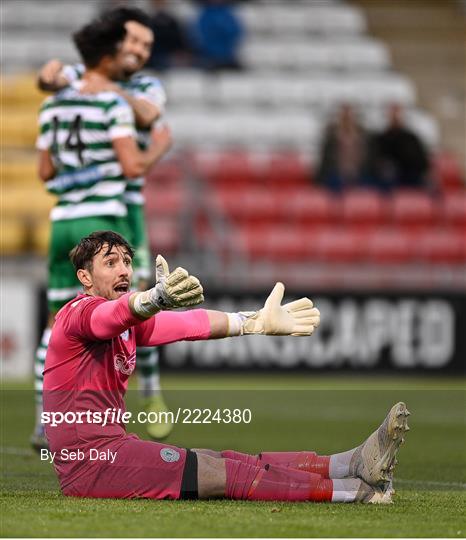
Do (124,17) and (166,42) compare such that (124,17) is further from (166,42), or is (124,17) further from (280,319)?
(166,42)

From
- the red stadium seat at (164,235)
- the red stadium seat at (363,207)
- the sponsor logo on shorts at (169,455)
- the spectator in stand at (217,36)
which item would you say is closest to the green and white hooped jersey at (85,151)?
the sponsor logo on shorts at (169,455)

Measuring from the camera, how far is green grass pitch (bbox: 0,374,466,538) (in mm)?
4316

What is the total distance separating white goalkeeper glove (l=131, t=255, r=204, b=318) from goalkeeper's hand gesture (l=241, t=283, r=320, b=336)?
0.30 m

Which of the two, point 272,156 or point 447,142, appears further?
point 447,142

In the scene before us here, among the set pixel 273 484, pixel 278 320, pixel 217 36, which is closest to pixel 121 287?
pixel 278 320

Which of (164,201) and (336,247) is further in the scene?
(164,201)

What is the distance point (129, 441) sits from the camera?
16.0 ft

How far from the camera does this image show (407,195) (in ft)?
54.5

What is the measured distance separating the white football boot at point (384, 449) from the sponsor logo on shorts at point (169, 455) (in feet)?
2.21

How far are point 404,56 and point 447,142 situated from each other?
2021 millimetres

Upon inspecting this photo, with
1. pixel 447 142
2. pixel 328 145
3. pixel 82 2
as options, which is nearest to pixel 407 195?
pixel 328 145

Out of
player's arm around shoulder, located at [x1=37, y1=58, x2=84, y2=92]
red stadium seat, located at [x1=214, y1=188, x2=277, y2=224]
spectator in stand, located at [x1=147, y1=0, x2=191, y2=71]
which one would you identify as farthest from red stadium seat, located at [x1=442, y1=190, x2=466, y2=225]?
player's arm around shoulder, located at [x1=37, y1=58, x2=84, y2=92]

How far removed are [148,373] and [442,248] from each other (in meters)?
9.17

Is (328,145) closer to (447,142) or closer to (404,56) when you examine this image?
(447,142)
